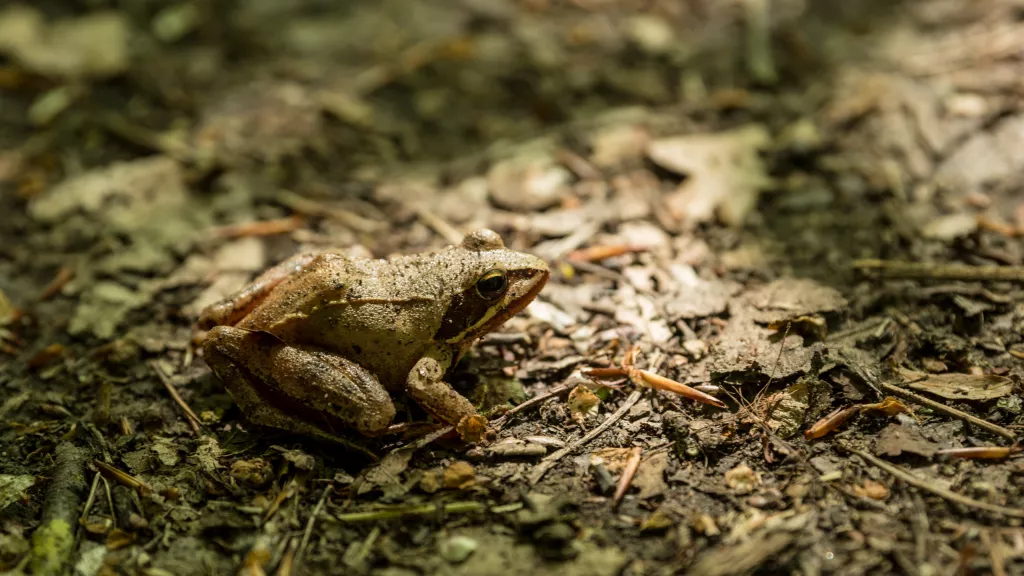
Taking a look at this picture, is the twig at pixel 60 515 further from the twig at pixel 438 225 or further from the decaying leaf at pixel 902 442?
the decaying leaf at pixel 902 442

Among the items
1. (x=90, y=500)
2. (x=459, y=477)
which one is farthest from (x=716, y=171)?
(x=90, y=500)

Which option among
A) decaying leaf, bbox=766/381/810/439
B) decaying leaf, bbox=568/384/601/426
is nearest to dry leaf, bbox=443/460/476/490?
decaying leaf, bbox=568/384/601/426

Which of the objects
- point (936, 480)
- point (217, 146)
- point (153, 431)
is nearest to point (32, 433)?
point (153, 431)

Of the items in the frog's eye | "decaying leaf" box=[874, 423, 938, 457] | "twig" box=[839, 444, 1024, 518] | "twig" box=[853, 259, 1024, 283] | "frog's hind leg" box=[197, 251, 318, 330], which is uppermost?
the frog's eye

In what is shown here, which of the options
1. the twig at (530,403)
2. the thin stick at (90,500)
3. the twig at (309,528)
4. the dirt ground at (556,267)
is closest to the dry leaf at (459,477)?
the dirt ground at (556,267)

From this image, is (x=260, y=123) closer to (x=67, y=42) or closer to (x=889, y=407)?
(x=67, y=42)

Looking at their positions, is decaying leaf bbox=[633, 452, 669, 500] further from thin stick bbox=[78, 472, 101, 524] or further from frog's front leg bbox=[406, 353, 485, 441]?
thin stick bbox=[78, 472, 101, 524]

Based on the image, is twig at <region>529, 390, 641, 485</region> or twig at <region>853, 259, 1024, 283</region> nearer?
twig at <region>529, 390, 641, 485</region>
